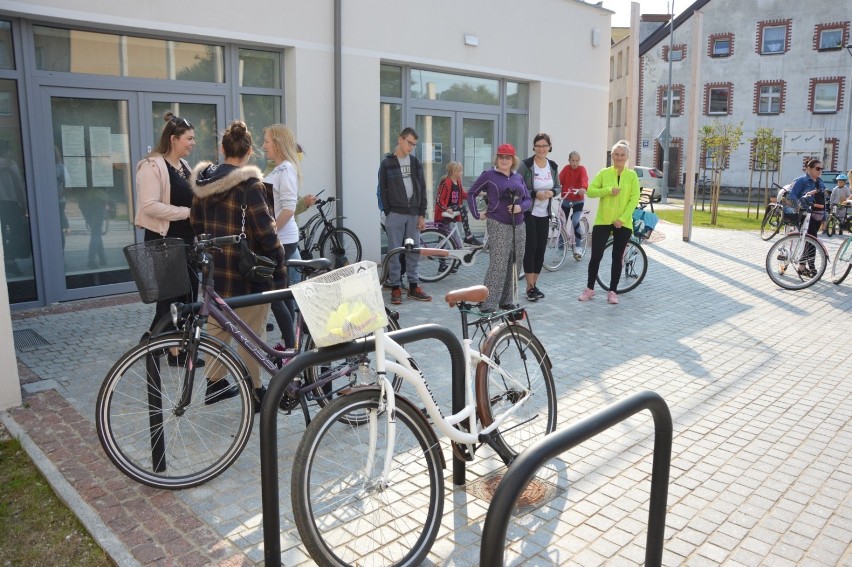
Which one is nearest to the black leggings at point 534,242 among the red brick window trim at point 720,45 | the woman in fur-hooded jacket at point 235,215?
the woman in fur-hooded jacket at point 235,215

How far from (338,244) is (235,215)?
5.63m

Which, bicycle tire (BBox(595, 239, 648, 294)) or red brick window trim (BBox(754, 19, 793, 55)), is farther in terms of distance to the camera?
red brick window trim (BBox(754, 19, 793, 55))

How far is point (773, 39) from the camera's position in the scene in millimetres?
42781

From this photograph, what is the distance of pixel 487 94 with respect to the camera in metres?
13.9

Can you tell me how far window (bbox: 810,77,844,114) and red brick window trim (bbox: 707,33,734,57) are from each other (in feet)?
16.5

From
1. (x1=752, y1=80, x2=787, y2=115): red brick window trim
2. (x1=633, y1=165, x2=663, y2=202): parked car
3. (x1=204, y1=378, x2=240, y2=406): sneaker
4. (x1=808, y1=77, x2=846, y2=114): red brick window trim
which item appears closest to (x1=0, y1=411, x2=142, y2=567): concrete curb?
(x1=204, y1=378, x2=240, y2=406): sneaker

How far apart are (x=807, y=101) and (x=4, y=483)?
45.7 m

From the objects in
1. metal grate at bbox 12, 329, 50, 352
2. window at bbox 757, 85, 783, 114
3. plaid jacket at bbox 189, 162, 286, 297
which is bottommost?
metal grate at bbox 12, 329, 50, 352

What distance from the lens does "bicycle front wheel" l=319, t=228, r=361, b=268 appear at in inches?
415

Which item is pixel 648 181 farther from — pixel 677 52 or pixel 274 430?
pixel 274 430

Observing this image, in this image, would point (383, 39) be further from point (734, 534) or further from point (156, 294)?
point (734, 534)

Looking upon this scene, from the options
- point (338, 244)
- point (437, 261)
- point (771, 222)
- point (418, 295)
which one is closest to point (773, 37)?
point (771, 222)

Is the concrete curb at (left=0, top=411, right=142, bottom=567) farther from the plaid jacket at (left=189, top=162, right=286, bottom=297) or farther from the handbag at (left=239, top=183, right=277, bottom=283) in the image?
the handbag at (left=239, top=183, right=277, bottom=283)

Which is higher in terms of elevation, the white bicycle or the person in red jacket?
the person in red jacket
